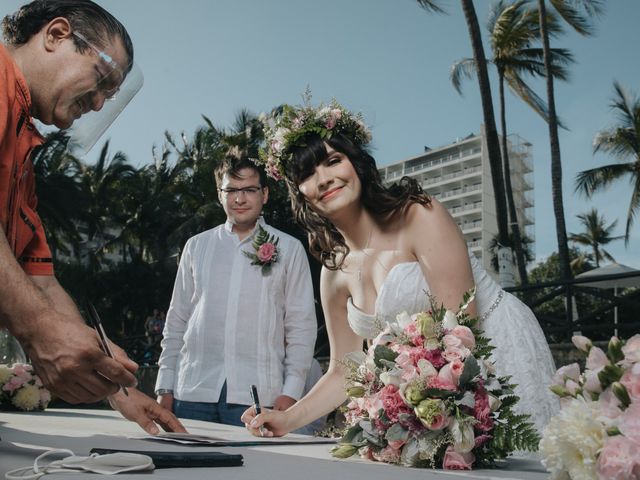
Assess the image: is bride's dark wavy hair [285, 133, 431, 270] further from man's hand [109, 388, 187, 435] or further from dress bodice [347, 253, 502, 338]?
man's hand [109, 388, 187, 435]

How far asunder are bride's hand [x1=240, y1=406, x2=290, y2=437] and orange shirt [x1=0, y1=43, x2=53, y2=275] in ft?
3.31

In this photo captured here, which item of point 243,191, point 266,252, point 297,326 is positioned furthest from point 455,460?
point 243,191

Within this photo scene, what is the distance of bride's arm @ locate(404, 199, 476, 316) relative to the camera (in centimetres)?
265

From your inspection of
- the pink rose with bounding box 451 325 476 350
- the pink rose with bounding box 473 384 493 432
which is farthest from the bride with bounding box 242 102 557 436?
the pink rose with bounding box 473 384 493 432

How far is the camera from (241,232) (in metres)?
4.46

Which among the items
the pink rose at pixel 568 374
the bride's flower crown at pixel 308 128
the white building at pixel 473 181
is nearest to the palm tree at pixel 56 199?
the bride's flower crown at pixel 308 128

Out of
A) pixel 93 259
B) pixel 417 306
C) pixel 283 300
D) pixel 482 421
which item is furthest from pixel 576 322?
pixel 93 259

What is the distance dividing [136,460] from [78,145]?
1437 mm

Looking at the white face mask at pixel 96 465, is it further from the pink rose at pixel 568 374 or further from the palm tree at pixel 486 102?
the palm tree at pixel 486 102

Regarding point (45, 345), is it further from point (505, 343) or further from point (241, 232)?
point (241, 232)

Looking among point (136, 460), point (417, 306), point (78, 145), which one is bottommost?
point (136, 460)

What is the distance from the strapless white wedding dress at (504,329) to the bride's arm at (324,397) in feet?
0.53

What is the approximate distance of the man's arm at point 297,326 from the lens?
3980 mm

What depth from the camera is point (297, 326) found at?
13.4 ft
